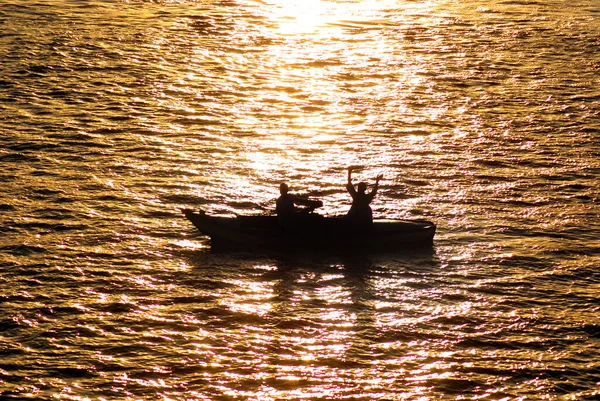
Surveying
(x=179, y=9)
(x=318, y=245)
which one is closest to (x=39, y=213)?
(x=318, y=245)

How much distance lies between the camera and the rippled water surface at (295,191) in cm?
1928

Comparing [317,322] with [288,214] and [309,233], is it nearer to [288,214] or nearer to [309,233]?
[309,233]

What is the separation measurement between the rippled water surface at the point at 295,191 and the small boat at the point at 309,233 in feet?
1.29

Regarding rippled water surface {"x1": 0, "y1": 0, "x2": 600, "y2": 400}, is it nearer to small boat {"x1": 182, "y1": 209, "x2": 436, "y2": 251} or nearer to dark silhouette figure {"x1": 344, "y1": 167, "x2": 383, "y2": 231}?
small boat {"x1": 182, "y1": 209, "x2": 436, "y2": 251}

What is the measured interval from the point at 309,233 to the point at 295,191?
4.15m

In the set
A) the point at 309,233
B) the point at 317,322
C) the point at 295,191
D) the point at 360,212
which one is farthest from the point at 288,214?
the point at 295,191

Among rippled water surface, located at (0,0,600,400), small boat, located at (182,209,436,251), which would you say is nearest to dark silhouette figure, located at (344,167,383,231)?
small boat, located at (182,209,436,251)

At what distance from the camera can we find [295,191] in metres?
27.8

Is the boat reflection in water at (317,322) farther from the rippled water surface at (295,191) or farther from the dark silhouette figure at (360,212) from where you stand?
the dark silhouette figure at (360,212)

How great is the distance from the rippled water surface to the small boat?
0.39 meters

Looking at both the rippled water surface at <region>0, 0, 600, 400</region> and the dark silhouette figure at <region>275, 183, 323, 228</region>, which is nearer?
the rippled water surface at <region>0, 0, 600, 400</region>

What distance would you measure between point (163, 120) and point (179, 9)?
56.3ft

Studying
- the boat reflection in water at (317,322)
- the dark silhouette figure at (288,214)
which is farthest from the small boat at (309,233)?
the boat reflection in water at (317,322)

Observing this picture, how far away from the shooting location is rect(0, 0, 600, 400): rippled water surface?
19.3 metres
